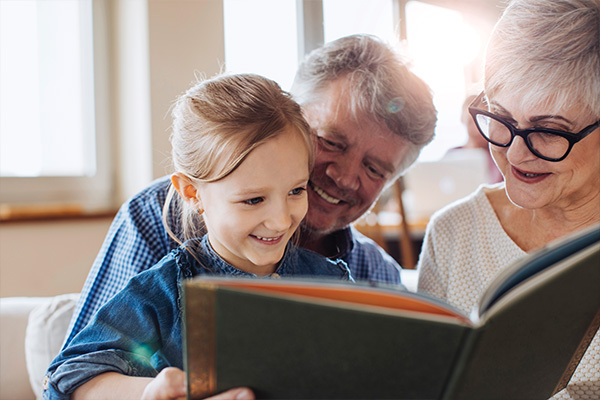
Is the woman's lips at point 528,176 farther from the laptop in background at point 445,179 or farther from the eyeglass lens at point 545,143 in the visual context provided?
the laptop in background at point 445,179

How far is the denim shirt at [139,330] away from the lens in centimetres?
95

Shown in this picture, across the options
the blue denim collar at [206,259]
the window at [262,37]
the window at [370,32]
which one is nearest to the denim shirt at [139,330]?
the blue denim collar at [206,259]

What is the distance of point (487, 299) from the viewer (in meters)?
0.65

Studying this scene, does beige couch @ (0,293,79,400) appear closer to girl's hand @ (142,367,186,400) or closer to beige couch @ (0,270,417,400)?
beige couch @ (0,270,417,400)

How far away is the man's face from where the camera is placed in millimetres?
1489

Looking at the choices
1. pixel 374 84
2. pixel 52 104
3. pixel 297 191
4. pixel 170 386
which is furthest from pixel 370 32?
pixel 170 386

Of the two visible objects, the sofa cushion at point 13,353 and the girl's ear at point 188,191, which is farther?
the sofa cushion at point 13,353

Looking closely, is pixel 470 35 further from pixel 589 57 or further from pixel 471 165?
pixel 589 57

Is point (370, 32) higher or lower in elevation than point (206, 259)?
higher

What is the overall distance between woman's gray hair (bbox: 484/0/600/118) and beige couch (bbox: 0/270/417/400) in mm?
1305

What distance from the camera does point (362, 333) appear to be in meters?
0.61

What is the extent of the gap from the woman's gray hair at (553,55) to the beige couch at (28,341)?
1.31m

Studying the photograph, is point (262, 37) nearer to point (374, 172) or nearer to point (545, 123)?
point (374, 172)

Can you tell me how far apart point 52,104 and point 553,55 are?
2670 millimetres
